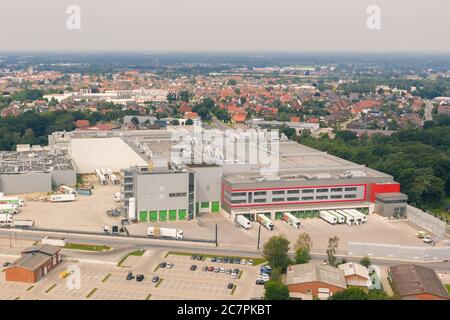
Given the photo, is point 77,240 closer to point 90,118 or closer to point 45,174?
point 45,174

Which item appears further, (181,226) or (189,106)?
(189,106)

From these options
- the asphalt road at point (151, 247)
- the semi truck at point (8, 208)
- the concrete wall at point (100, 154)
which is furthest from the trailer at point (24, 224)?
the concrete wall at point (100, 154)

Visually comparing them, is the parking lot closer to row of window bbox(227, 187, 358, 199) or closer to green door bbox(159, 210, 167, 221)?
green door bbox(159, 210, 167, 221)

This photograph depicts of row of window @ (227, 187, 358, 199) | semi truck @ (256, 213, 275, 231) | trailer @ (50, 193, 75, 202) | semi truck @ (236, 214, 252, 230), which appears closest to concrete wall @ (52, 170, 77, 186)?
trailer @ (50, 193, 75, 202)

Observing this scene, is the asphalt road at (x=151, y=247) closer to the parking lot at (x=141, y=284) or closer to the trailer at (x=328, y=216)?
the parking lot at (x=141, y=284)
